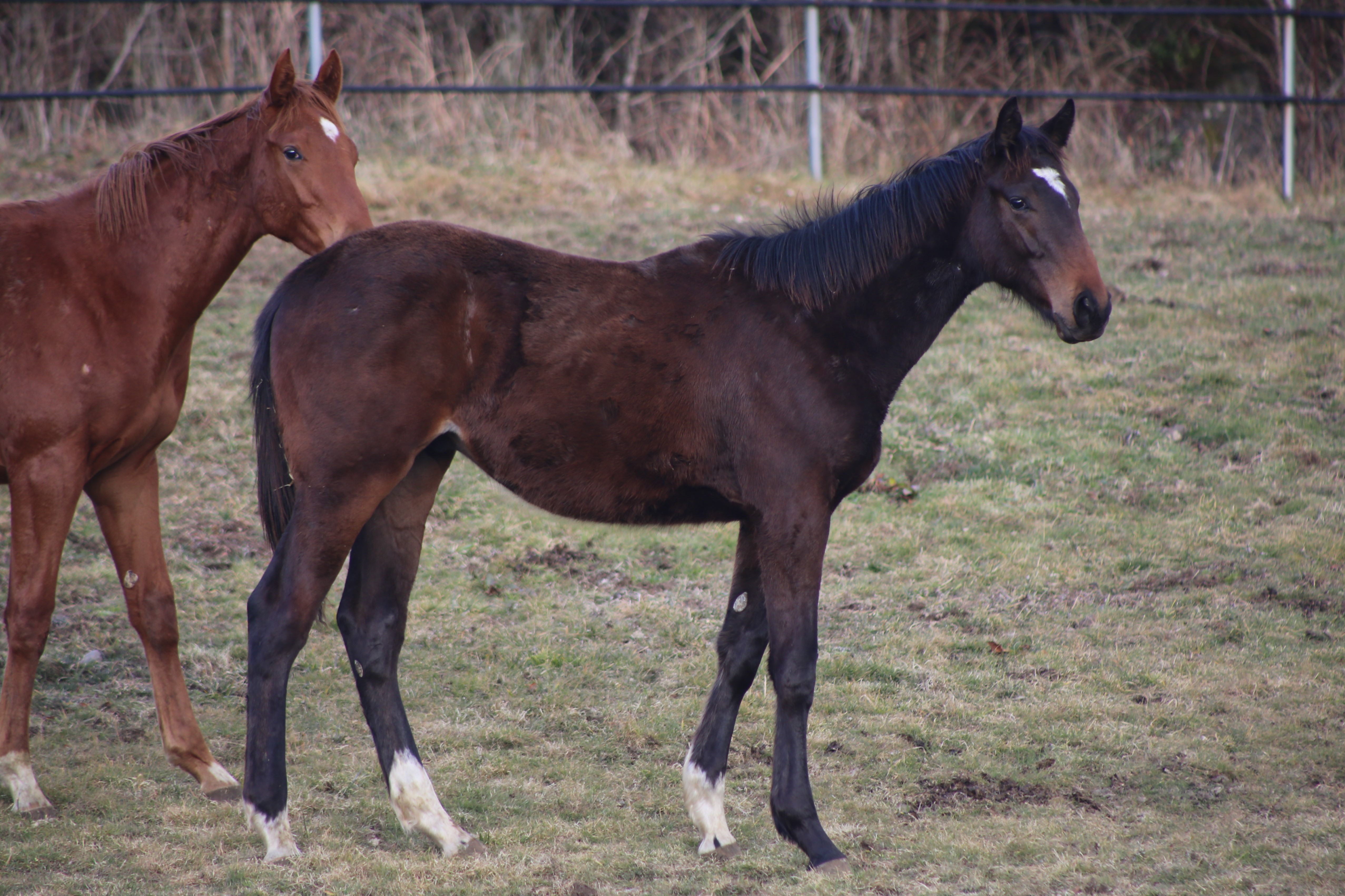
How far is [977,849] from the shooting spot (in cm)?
381

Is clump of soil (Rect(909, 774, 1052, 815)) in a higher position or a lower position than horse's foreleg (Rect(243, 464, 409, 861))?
lower

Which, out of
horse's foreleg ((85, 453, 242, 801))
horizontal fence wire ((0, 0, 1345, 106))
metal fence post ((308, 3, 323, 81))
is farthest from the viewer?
metal fence post ((308, 3, 323, 81))

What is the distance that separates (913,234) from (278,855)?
2922mm

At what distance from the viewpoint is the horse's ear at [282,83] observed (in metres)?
4.17

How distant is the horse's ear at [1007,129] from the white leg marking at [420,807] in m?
2.82

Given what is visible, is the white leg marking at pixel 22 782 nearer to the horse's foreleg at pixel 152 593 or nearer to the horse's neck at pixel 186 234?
the horse's foreleg at pixel 152 593

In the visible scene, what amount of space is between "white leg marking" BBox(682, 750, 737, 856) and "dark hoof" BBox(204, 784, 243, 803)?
1.63m

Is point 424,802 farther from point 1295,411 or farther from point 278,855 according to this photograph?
point 1295,411

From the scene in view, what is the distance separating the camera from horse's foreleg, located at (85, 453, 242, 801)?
436 cm

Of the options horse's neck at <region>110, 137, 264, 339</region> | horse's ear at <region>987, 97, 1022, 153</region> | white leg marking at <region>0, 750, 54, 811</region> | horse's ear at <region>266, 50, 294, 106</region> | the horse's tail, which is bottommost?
white leg marking at <region>0, 750, 54, 811</region>

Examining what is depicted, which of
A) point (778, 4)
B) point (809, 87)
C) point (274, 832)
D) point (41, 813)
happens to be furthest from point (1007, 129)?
point (778, 4)

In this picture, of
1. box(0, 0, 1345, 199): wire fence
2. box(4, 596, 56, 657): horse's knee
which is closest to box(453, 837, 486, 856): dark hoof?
box(4, 596, 56, 657): horse's knee

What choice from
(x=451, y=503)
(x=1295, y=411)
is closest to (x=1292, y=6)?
(x=1295, y=411)

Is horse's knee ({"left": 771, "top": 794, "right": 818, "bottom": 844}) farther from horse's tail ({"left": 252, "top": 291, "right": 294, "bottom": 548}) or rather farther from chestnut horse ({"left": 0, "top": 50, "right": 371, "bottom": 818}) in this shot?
chestnut horse ({"left": 0, "top": 50, "right": 371, "bottom": 818})
